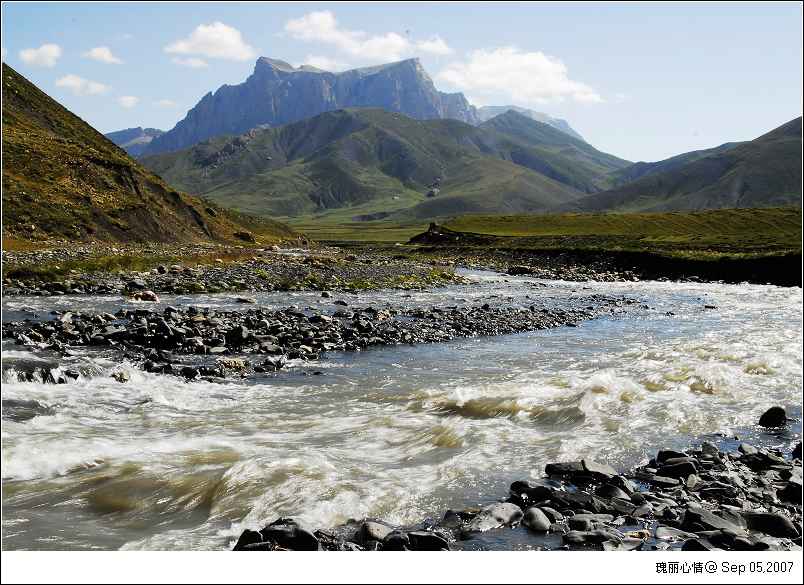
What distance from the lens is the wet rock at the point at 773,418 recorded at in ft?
48.3

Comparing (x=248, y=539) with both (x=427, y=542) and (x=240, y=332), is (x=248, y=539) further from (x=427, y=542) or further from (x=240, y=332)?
(x=240, y=332)

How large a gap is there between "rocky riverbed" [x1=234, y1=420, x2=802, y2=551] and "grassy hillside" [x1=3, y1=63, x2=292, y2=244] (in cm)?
5246

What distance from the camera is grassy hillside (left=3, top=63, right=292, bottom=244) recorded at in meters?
58.0

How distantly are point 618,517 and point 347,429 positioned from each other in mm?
6587

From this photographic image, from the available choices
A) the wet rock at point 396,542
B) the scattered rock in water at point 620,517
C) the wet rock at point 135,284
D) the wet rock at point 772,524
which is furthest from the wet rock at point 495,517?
the wet rock at point 135,284

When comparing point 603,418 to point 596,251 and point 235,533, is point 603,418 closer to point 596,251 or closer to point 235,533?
point 235,533

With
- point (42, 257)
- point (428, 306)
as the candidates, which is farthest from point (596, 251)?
point (42, 257)

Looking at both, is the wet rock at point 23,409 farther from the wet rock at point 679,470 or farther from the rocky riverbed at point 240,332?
the wet rock at point 679,470

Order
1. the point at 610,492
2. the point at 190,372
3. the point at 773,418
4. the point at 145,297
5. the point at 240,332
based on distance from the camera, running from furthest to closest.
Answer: the point at 145,297 < the point at 240,332 < the point at 190,372 < the point at 773,418 < the point at 610,492

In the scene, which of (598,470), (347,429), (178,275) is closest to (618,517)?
(598,470)

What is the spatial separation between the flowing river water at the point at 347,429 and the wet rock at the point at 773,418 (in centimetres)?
35

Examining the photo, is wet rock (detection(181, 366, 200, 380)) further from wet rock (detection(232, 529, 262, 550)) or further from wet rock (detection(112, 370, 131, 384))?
wet rock (detection(232, 529, 262, 550))

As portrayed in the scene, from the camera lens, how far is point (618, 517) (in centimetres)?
887

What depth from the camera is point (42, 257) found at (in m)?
43.8
